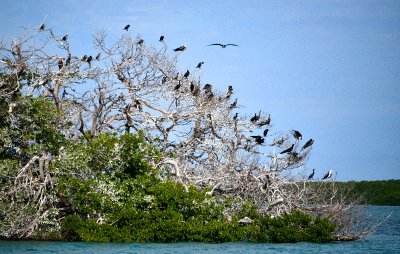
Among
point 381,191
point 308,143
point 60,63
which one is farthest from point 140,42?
point 381,191

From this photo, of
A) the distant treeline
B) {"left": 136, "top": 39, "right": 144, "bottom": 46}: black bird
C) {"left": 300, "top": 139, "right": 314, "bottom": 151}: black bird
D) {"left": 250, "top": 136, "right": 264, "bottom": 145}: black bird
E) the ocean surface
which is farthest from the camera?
the distant treeline

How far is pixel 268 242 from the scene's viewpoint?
22.5 meters

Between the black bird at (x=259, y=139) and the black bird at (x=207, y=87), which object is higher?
the black bird at (x=207, y=87)

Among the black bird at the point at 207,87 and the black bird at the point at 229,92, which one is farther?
the black bird at the point at 229,92

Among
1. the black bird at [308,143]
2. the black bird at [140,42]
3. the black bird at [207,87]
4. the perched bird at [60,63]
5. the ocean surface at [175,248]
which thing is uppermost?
the black bird at [140,42]

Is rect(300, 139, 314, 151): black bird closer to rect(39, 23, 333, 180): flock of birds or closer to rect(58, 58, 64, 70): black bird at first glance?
rect(39, 23, 333, 180): flock of birds

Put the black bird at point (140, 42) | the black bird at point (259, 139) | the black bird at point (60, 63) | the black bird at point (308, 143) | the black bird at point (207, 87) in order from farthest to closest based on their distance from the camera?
the black bird at point (140, 42) < the black bird at point (207, 87) < the black bird at point (259, 139) < the black bird at point (60, 63) < the black bird at point (308, 143)

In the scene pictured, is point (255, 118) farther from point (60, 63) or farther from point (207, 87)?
point (60, 63)

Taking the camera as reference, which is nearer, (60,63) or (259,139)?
(60,63)

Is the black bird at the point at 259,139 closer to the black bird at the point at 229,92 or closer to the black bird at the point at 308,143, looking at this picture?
the black bird at the point at 308,143

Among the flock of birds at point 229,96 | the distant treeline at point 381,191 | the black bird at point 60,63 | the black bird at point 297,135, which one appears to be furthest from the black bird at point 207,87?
the distant treeline at point 381,191

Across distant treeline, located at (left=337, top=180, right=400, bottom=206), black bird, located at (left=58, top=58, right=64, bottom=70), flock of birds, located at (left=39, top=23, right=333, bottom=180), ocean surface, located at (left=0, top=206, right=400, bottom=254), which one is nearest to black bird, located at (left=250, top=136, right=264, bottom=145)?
flock of birds, located at (left=39, top=23, right=333, bottom=180)

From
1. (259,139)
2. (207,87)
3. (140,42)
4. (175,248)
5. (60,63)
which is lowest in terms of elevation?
(175,248)

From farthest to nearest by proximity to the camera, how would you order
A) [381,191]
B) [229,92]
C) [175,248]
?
[381,191] < [229,92] < [175,248]
